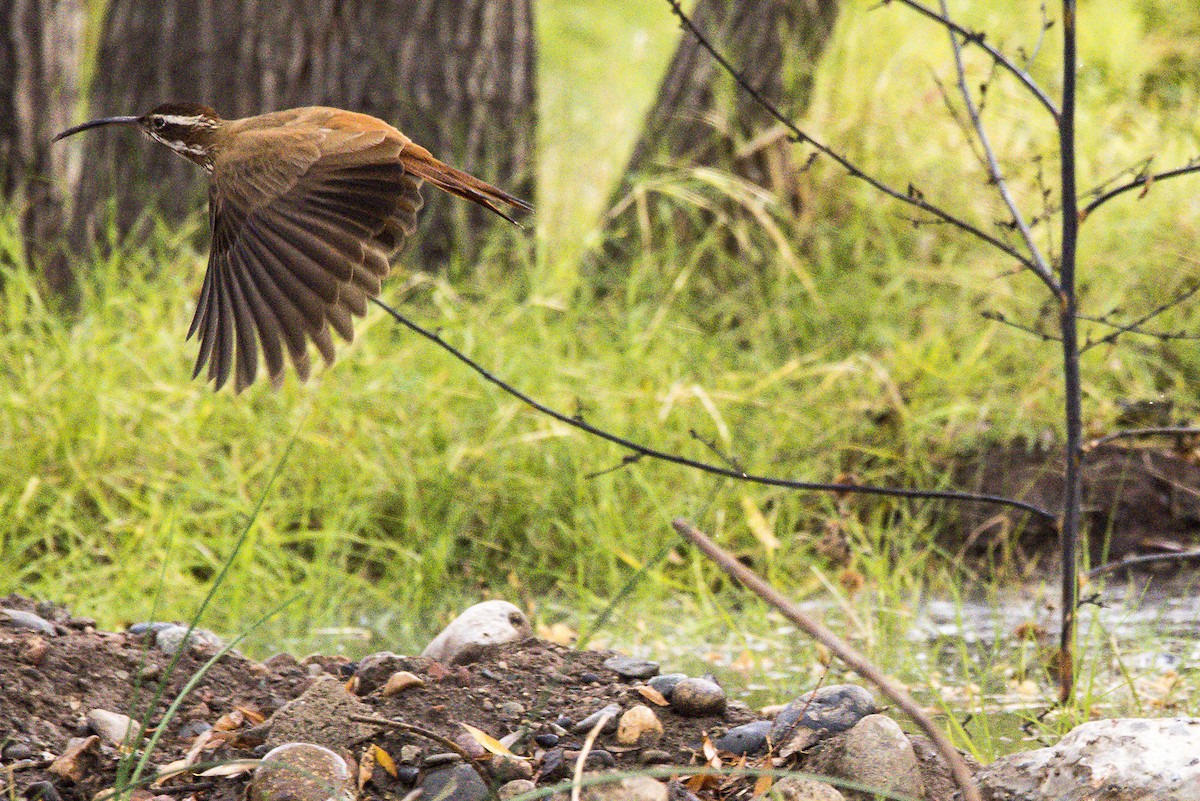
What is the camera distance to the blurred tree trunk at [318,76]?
4969 mm

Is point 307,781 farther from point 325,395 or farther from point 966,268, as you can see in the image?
point 966,268

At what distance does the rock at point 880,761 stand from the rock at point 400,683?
2.14ft

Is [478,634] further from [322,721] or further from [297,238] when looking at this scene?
[297,238]

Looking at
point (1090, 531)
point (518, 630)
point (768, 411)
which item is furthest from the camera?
point (768, 411)

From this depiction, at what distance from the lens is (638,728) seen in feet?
6.57

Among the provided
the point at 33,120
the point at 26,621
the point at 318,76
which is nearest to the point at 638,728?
the point at 26,621

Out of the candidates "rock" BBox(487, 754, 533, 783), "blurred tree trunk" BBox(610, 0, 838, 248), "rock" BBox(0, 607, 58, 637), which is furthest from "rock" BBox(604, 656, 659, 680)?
"blurred tree trunk" BBox(610, 0, 838, 248)

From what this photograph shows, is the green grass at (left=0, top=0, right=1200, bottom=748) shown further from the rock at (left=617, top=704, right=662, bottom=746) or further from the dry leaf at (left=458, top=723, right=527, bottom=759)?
the dry leaf at (left=458, top=723, right=527, bottom=759)

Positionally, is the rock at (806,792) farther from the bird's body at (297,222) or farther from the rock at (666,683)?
the bird's body at (297,222)

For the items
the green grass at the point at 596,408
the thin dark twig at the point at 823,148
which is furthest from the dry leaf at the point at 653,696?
the thin dark twig at the point at 823,148

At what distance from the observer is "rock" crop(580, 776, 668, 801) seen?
1765 millimetres

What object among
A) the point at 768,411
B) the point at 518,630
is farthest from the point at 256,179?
the point at 768,411

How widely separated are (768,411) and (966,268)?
114 cm

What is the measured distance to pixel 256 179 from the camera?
2.23 metres
